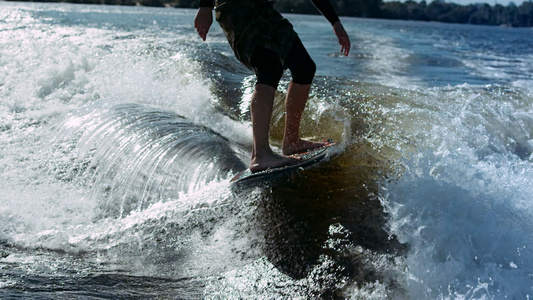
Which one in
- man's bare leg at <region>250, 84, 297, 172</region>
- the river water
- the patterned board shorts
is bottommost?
the river water

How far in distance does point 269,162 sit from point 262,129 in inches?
8.1

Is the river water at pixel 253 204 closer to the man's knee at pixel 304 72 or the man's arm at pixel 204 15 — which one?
the man's knee at pixel 304 72

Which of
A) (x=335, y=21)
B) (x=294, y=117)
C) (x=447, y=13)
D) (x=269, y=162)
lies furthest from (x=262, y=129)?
(x=447, y=13)

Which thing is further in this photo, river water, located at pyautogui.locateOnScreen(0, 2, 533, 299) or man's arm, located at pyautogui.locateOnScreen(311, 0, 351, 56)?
man's arm, located at pyautogui.locateOnScreen(311, 0, 351, 56)

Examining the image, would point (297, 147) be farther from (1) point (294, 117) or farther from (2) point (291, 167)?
(2) point (291, 167)

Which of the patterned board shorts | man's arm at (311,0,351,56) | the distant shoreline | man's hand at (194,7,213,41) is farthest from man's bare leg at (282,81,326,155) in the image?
the distant shoreline

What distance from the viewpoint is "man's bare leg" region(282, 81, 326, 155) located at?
132 inches

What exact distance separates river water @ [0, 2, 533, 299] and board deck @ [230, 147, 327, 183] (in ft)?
0.21

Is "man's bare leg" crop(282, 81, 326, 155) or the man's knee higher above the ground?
the man's knee

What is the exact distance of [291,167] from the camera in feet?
10.2

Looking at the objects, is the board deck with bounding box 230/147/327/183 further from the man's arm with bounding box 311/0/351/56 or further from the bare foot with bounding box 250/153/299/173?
the man's arm with bounding box 311/0/351/56

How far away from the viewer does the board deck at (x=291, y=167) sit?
3.05 metres

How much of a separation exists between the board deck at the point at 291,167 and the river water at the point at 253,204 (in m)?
0.06

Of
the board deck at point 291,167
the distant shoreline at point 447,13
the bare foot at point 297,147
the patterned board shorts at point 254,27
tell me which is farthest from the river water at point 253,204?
the distant shoreline at point 447,13
